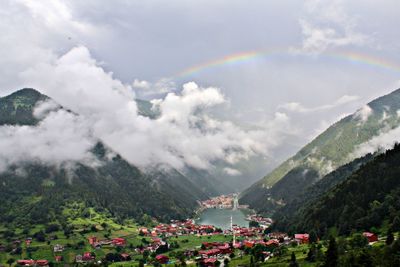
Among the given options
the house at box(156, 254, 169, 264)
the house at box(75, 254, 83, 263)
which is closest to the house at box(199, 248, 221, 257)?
the house at box(156, 254, 169, 264)

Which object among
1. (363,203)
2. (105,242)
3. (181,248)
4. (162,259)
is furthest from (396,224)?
(105,242)

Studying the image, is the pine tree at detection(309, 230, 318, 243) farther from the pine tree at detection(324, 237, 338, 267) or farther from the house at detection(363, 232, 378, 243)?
the pine tree at detection(324, 237, 338, 267)

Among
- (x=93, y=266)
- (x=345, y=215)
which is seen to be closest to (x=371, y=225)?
(x=345, y=215)

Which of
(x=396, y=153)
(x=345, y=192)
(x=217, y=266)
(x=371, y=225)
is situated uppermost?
(x=396, y=153)

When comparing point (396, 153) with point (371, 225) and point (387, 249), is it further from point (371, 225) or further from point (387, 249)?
point (387, 249)

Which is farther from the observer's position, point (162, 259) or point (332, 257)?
point (162, 259)

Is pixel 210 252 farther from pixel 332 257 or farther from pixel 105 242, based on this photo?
pixel 332 257

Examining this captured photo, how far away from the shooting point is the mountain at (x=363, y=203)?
11725cm

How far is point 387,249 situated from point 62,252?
408ft

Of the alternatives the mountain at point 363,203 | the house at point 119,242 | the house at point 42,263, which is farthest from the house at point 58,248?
the mountain at point 363,203

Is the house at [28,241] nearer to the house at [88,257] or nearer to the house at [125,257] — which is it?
the house at [88,257]

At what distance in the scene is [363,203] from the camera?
130m

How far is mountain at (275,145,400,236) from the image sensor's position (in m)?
117

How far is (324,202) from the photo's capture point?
148250 millimetres
